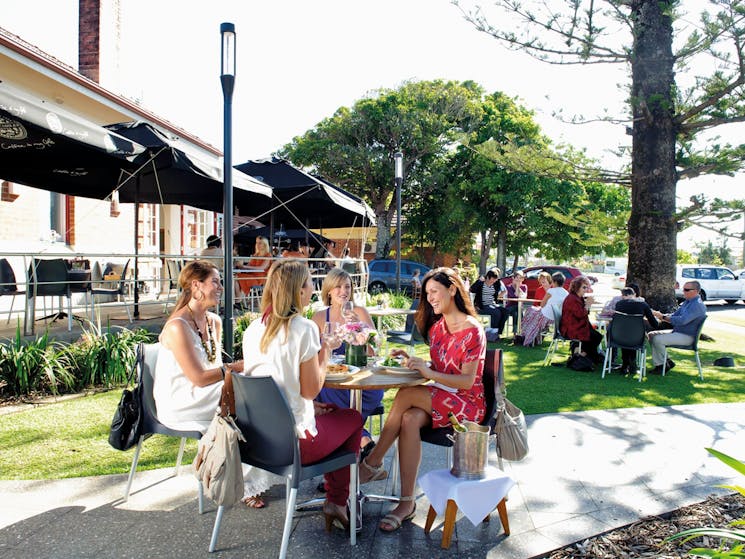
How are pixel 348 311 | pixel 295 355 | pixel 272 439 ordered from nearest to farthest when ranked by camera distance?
pixel 272 439 → pixel 295 355 → pixel 348 311

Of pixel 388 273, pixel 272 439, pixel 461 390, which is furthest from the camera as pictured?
pixel 388 273

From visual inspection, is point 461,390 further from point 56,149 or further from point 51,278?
point 56,149

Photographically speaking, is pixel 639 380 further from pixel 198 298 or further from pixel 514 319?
pixel 198 298

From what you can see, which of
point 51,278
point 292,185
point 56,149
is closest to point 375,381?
point 51,278

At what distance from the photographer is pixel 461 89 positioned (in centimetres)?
2806

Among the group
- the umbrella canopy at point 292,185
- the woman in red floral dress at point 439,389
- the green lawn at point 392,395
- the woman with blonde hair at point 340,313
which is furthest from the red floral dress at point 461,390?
the umbrella canopy at point 292,185

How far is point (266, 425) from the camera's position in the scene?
2.81m

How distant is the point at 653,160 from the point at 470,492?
11.1 m

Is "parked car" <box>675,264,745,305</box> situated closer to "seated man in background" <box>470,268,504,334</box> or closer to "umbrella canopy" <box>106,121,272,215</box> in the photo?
"seated man in background" <box>470,268,504,334</box>

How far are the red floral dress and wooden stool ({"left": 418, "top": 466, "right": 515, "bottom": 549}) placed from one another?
1.16ft

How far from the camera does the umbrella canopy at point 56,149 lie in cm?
543

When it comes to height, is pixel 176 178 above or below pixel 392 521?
above

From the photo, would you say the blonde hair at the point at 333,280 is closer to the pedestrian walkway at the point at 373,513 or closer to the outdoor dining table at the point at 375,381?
the outdoor dining table at the point at 375,381

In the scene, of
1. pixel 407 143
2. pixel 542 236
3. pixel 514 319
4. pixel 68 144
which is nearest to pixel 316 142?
pixel 407 143
